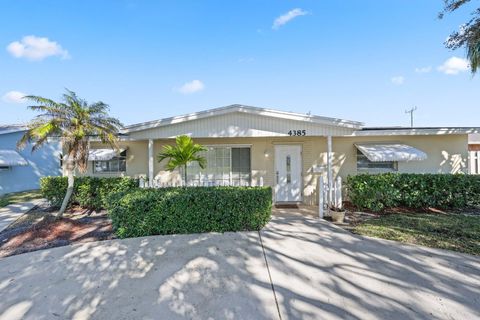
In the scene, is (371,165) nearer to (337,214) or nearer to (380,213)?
(380,213)

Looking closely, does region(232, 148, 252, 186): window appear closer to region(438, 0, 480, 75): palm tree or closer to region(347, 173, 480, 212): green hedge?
region(347, 173, 480, 212): green hedge

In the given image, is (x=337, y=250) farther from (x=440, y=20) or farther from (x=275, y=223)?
(x=440, y=20)

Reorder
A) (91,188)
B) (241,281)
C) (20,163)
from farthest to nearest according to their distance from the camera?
(20,163), (91,188), (241,281)

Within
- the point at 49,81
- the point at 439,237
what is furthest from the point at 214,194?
the point at 49,81

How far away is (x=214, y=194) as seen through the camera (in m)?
5.34

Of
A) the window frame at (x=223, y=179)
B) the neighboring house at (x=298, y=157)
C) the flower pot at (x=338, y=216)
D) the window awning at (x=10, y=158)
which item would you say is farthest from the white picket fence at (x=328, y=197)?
the window awning at (x=10, y=158)

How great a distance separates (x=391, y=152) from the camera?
8172mm

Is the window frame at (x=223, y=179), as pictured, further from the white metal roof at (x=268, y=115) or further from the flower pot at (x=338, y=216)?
the flower pot at (x=338, y=216)

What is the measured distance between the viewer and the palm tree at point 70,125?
6383 mm

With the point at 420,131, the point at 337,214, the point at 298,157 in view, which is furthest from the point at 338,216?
the point at 420,131

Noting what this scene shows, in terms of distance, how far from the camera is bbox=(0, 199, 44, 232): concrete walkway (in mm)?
7024

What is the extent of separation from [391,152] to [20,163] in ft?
60.8

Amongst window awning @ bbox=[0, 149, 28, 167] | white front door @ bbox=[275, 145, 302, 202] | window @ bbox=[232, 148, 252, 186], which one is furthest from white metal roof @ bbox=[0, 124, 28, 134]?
white front door @ bbox=[275, 145, 302, 202]

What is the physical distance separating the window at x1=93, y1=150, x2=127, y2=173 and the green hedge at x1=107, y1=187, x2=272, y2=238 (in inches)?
185
